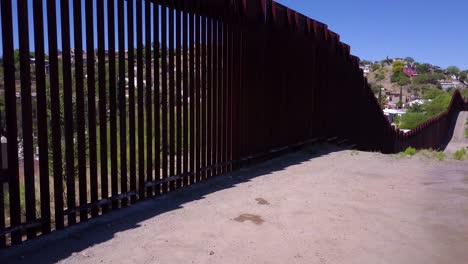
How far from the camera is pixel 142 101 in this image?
193 inches

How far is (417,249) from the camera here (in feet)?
12.7

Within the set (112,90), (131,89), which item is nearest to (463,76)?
(131,89)

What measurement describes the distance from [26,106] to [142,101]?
146 centimetres

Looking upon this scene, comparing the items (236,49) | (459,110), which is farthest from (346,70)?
(459,110)

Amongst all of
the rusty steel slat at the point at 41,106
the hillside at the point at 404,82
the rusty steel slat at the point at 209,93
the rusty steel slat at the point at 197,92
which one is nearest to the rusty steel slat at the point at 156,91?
the rusty steel slat at the point at 197,92

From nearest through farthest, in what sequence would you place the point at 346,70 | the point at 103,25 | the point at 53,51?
the point at 53,51
the point at 103,25
the point at 346,70

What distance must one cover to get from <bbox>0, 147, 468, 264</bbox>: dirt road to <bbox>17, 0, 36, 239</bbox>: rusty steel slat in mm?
394

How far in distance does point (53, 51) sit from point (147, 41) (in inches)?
51.8

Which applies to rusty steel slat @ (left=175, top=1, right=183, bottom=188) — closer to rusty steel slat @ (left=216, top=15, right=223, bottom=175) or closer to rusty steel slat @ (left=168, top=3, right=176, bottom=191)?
rusty steel slat @ (left=168, top=3, right=176, bottom=191)

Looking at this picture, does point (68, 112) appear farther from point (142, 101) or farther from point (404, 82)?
point (404, 82)

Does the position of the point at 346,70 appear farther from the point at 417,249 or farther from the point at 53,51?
the point at 53,51

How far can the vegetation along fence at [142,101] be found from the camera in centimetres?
368

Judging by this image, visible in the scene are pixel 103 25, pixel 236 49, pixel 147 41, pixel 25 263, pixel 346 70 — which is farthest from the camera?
pixel 346 70

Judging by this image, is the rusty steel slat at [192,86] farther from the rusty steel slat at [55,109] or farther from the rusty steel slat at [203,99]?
the rusty steel slat at [55,109]
